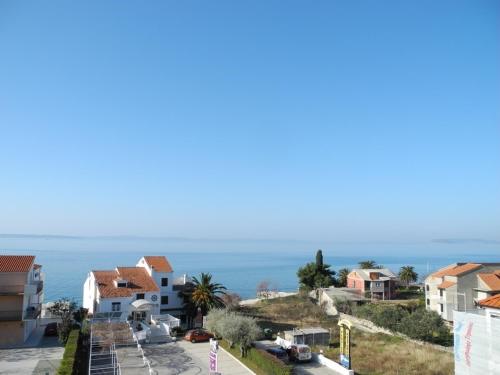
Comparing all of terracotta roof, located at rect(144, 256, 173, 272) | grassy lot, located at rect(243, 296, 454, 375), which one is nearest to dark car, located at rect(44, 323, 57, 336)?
terracotta roof, located at rect(144, 256, 173, 272)

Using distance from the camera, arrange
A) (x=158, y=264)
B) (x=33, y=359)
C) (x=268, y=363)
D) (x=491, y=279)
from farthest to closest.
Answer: (x=158, y=264) → (x=491, y=279) → (x=33, y=359) → (x=268, y=363)

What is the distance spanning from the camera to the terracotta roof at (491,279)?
48.4 meters

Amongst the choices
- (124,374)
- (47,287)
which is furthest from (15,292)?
(47,287)

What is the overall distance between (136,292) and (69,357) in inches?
744

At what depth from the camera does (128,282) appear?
48188 mm

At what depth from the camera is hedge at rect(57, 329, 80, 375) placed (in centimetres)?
2591

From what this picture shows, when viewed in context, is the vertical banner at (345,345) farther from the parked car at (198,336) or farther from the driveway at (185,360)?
the parked car at (198,336)

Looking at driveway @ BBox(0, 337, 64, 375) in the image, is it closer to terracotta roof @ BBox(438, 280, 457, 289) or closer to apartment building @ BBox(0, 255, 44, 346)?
apartment building @ BBox(0, 255, 44, 346)

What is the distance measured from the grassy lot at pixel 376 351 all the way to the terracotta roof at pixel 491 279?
14.5 metres

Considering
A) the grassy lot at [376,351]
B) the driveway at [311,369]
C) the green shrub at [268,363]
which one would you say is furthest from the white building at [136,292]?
the driveway at [311,369]

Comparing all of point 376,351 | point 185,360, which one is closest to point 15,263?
point 185,360

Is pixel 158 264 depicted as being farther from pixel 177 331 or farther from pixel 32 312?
pixel 32 312

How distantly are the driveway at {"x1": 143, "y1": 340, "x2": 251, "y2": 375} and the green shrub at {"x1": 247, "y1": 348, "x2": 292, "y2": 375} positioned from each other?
98cm

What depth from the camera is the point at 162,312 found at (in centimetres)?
5141
